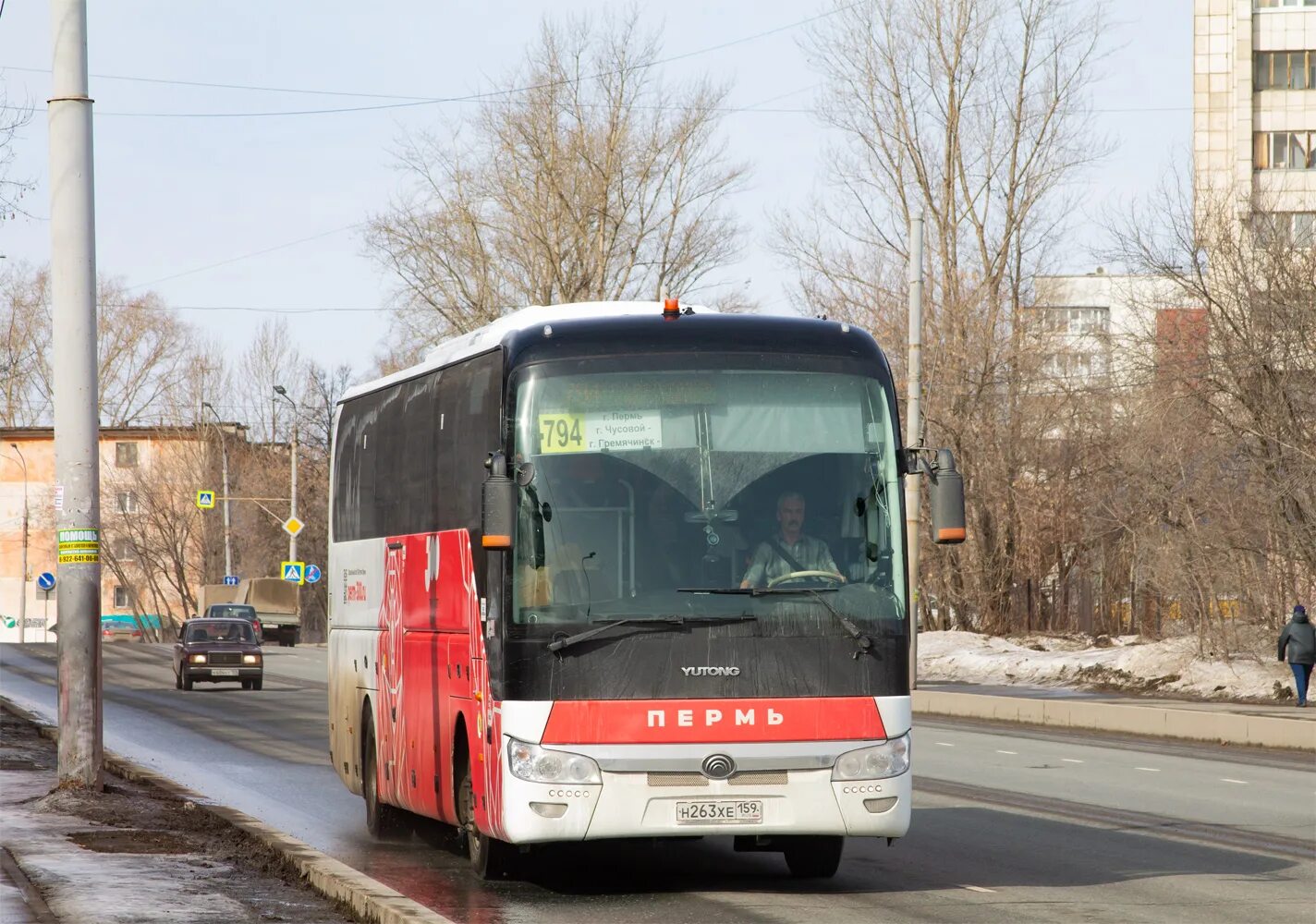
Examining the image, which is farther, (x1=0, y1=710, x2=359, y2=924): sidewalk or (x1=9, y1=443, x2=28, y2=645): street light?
(x1=9, y1=443, x2=28, y2=645): street light

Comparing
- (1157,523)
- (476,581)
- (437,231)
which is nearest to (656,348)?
(476,581)

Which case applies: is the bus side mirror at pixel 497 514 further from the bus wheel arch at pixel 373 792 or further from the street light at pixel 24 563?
the street light at pixel 24 563

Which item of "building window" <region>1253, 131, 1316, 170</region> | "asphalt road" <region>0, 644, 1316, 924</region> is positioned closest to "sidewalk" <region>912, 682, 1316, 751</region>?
"asphalt road" <region>0, 644, 1316, 924</region>

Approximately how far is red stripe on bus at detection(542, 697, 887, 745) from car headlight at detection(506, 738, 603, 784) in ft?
0.27

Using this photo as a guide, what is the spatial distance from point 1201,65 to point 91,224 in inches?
2349

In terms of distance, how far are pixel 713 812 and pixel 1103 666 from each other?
27017mm

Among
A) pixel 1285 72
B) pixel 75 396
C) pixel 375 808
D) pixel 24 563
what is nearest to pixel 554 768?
pixel 375 808

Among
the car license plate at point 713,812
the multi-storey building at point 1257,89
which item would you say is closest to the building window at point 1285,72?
the multi-storey building at point 1257,89

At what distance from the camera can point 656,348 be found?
36.4ft

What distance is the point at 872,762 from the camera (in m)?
10.5

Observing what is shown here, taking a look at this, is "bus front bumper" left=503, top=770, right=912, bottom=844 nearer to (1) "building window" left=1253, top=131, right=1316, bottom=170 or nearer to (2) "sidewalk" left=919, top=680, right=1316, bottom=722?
(2) "sidewalk" left=919, top=680, right=1316, bottom=722

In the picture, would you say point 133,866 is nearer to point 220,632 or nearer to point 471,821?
point 471,821

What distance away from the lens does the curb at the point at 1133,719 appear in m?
24.7

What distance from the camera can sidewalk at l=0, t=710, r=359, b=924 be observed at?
9.76 meters
